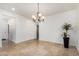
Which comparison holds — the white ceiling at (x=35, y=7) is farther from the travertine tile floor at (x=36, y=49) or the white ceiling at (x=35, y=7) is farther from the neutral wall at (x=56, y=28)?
the travertine tile floor at (x=36, y=49)

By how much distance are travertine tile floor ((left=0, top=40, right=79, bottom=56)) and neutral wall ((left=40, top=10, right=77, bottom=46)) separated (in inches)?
5.6

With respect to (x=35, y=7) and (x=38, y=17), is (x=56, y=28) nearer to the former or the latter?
(x=38, y=17)

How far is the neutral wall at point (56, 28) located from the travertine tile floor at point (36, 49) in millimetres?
143

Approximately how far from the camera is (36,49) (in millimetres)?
2150

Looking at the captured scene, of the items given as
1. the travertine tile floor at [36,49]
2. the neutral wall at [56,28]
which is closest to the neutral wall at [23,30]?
the travertine tile floor at [36,49]

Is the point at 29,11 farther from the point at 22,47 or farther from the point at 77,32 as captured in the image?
the point at 77,32

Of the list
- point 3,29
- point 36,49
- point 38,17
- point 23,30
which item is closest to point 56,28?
point 38,17

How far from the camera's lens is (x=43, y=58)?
184cm

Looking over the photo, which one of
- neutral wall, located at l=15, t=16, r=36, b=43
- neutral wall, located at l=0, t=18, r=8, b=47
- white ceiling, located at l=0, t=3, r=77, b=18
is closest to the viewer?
white ceiling, located at l=0, t=3, r=77, b=18

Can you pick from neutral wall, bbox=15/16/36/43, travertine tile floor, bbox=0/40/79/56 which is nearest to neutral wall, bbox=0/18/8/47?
travertine tile floor, bbox=0/40/79/56

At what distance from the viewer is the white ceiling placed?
193cm

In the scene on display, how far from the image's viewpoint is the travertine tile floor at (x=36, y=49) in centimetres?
209

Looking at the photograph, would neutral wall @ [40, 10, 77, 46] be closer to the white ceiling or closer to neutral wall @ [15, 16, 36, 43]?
the white ceiling

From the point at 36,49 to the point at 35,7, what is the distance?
919 mm
